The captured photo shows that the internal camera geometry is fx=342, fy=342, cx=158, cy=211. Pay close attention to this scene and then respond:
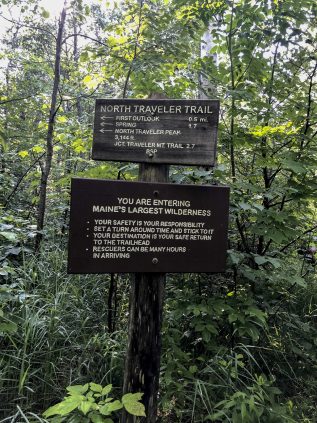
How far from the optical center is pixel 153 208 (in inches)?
78.2

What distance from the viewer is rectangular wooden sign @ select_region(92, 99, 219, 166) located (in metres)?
2.05

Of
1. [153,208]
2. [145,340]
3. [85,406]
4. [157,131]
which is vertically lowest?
[85,406]

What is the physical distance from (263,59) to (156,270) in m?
2.67

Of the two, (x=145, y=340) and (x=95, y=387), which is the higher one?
(x=145, y=340)

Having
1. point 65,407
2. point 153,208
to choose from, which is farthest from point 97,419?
point 153,208

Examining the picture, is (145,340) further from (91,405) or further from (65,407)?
(65,407)

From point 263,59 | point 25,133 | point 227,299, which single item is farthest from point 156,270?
point 25,133

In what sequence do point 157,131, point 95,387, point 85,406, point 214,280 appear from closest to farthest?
point 85,406 → point 95,387 → point 157,131 → point 214,280

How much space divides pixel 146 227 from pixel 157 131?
589 mm

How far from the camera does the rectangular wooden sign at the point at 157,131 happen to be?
205 cm

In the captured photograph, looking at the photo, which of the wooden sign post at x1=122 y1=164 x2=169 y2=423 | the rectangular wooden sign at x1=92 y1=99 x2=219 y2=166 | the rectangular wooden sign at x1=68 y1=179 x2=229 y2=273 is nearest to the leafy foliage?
the wooden sign post at x1=122 y1=164 x2=169 y2=423

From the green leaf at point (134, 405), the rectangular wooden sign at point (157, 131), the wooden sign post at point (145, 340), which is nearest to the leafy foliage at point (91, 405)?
the green leaf at point (134, 405)

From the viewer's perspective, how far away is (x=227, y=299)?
9.89 feet

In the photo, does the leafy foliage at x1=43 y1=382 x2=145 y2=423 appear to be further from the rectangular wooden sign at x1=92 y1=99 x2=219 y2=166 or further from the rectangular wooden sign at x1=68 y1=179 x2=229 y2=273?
the rectangular wooden sign at x1=92 y1=99 x2=219 y2=166
